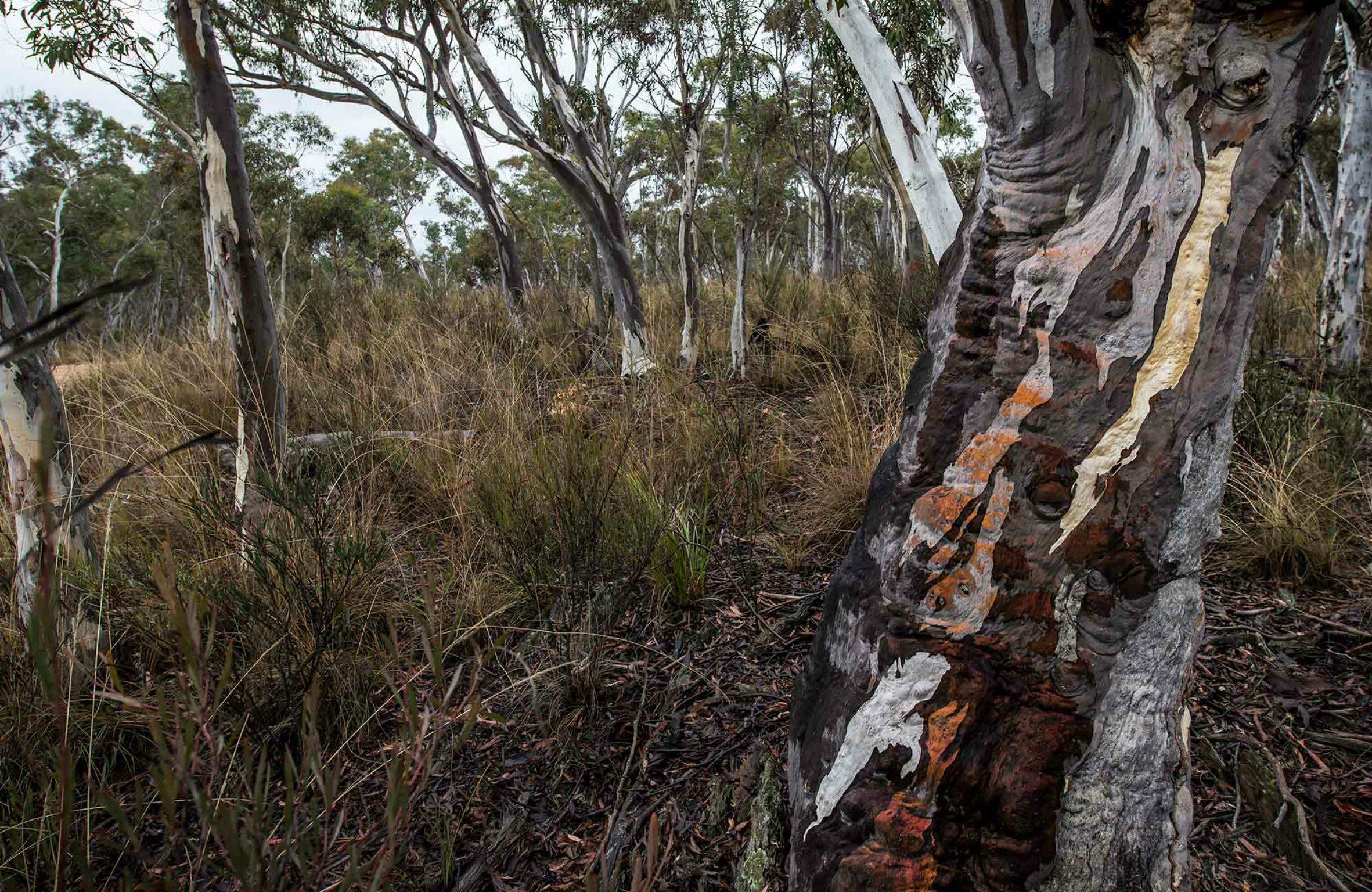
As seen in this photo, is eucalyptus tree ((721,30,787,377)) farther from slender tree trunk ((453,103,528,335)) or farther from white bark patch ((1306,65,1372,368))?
white bark patch ((1306,65,1372,368))

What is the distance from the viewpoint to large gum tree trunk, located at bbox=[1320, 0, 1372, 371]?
4648 mm

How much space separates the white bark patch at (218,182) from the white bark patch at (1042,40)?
3.24 metres

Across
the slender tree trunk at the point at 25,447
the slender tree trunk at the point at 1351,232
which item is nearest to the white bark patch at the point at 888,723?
the slender tree trunk at the point at 25,447

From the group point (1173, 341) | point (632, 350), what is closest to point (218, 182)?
point (1173, 341)

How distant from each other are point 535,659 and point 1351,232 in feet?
20.1

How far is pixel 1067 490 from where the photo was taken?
107 cm

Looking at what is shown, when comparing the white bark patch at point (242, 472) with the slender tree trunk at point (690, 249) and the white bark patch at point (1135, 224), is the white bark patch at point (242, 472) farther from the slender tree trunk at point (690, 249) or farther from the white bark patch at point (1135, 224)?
the slender tree trunk at point (690, 249)

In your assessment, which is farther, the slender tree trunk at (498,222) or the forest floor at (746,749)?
the slender tree trunk at (498,222)

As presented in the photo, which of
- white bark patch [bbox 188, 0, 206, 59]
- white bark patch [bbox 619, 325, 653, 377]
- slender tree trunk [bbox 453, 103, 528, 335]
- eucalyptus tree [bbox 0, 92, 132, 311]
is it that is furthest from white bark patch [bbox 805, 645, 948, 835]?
eucalyptus tree [bbox 0, 92, 132, 311]

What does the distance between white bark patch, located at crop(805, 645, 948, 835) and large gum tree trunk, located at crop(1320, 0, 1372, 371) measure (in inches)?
196

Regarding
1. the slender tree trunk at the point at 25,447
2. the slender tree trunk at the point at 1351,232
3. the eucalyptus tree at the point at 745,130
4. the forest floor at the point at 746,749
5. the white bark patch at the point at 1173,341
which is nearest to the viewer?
the white bark patch at the point at 1173,341

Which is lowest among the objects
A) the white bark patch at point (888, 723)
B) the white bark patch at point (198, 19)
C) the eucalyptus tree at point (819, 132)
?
the white bark patch at point (888, 723)

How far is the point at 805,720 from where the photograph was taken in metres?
1.29

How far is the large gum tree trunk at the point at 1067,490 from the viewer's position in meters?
1.03
